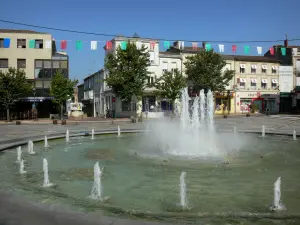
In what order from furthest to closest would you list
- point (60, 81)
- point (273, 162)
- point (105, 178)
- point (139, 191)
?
point (60, 81), point (273, 162), point (105, 178), point (139, 191)

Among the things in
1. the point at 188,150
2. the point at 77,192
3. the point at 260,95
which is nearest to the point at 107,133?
the point at 188,150

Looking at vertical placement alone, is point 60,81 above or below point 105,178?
above

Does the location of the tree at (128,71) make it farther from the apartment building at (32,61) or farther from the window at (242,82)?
the window at (242,82)

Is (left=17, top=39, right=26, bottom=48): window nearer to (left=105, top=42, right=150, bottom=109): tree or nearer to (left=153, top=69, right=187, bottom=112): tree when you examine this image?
(left=105, top=42, right=150, bottom=109): tree

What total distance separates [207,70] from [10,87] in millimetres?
27641

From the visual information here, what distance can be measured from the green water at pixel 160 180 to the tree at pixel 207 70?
33268 millimetres

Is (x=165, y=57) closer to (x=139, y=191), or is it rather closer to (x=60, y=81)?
(x=60, y=81)

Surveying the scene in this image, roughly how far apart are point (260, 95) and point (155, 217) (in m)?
56.3

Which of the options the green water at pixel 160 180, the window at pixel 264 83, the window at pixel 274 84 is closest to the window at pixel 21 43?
the green water at pixel 160 180

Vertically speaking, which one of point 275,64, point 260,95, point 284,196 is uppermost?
point 275,64

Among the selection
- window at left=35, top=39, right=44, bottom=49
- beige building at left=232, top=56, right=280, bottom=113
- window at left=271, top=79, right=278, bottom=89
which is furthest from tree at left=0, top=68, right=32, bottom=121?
window at left=271, top=79, right=278, bottom=89

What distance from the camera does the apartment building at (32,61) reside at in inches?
1813

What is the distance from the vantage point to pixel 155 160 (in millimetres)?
12797

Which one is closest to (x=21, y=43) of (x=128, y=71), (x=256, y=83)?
(x=128, y=71)
